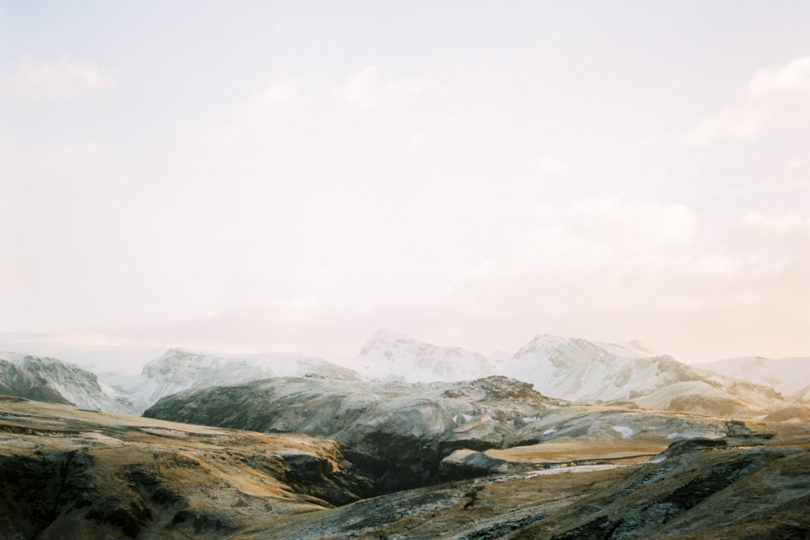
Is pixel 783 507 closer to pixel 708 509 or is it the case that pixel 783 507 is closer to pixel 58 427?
pixel 708 509

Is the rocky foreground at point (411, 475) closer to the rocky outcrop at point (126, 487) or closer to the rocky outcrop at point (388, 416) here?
the rocky outcrop at point (126, 487)

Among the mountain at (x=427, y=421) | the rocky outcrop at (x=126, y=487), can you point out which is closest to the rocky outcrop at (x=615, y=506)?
the rocky outcrop at (x=126, y=487)

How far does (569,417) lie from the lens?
132m

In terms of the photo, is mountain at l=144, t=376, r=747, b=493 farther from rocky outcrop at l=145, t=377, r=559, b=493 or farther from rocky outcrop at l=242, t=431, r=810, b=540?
rocky outcrop at l=242, t=431, r=810, b=540

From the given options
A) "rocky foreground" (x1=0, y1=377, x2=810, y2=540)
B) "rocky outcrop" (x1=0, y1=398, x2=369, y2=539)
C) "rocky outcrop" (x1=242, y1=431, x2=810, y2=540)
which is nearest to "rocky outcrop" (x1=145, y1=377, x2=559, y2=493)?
"rocky foreground" (x1=0, y1=377, x2=810, y2=540)

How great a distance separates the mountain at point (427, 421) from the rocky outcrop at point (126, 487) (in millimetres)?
34134

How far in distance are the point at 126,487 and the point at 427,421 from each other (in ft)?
266

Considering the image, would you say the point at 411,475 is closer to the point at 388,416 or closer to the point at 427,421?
the point at 427,421

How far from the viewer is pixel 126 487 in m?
65.4

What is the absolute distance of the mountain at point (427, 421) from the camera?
11094cm

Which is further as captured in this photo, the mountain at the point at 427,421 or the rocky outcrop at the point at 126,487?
the mountain at the point at 427,421

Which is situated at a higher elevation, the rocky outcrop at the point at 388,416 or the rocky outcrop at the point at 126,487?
the rocky outcrop at the point at 126,487

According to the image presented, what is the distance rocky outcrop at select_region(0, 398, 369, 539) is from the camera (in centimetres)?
6119

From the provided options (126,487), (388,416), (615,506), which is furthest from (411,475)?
(615,506)
